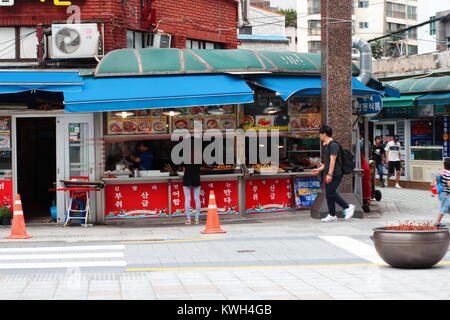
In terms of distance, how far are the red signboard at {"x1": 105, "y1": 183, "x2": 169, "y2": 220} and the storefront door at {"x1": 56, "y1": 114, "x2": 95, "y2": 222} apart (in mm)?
475

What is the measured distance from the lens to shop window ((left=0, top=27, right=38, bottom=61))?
20.2 metres

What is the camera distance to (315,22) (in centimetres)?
7856

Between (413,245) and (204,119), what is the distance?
9167 millimetres

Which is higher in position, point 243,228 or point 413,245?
point 413,245

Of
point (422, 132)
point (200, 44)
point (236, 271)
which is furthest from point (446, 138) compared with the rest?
point (236, 271)

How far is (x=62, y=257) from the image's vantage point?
40.9 feet

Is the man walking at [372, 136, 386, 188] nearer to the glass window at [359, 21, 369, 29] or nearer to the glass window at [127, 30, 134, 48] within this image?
the glass window at [127, 30, 134, 48]

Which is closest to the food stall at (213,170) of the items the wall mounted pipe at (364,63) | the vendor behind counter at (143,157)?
the vendor behind counter at (143,157)

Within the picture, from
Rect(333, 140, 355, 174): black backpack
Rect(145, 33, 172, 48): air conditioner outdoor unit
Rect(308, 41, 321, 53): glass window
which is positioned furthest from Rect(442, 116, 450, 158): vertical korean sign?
Rect(308, 41, 321, 53): glass window

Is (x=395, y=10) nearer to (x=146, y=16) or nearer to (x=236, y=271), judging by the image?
(x=146, y=16)

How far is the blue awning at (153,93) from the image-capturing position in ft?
54.0
